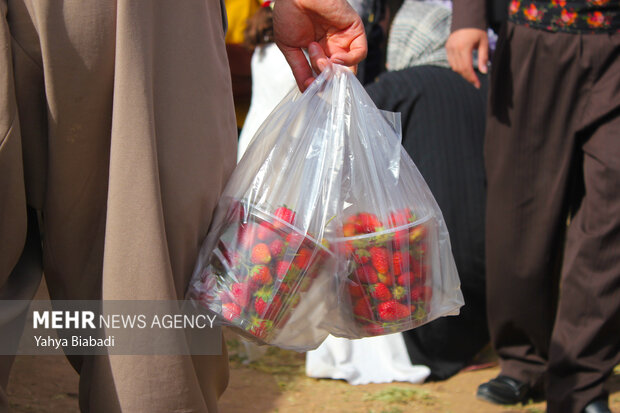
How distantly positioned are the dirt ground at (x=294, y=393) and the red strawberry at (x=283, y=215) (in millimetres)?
1487

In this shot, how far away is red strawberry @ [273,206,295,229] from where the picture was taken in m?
1.23

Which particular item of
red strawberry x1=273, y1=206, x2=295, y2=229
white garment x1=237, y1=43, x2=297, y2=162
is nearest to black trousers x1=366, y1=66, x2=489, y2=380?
white garment x1=237, y1=43, x2=297, y2=162

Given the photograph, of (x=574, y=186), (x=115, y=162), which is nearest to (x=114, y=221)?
(x=115, y=162)

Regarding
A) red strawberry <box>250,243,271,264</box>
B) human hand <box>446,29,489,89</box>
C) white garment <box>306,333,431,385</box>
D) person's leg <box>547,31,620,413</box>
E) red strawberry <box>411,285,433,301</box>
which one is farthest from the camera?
white garment <box>306,333,431,385</box>

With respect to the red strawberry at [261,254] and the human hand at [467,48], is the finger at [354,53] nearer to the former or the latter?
the red strawberry at [261,254]

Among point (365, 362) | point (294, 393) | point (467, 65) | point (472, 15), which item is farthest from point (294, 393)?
point (472, 15)

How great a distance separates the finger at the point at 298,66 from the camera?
4.83 feet

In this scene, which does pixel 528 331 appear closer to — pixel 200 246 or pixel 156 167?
pixel 200 246

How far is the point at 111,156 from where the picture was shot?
1.14 metres

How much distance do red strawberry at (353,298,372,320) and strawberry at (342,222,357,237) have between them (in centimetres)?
12

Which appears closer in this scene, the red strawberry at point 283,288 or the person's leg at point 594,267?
the red strawberry at point 283,288

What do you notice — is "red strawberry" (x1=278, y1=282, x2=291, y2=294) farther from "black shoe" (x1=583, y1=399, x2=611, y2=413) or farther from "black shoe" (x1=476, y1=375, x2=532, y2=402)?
"black shoe" (x1=476, y1=375, x2=532, y2=402)

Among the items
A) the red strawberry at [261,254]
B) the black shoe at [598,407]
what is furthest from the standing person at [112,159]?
the black shoe at [598,407]

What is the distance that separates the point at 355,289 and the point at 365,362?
5.55 feet
